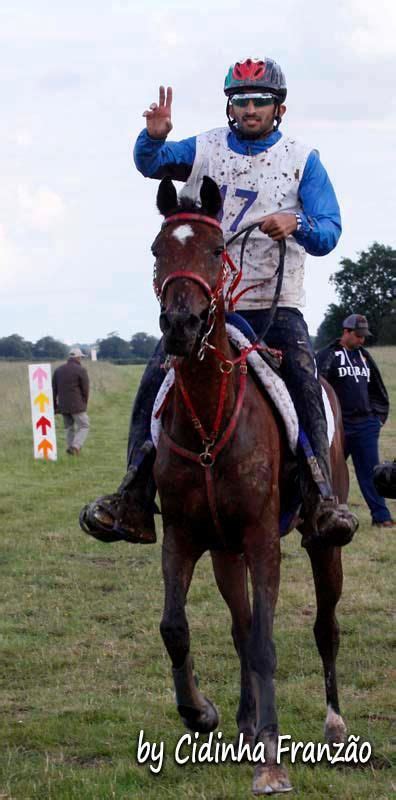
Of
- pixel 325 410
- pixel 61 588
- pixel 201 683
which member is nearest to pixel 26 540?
pixel 61 588

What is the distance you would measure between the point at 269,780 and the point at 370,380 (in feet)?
30.4

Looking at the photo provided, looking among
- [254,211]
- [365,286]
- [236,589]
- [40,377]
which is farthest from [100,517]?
[365,286]

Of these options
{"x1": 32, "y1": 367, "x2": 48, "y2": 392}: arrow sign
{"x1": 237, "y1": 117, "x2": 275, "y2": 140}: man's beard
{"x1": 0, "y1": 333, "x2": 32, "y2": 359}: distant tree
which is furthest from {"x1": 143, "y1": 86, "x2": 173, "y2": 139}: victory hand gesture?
{"x1": 0, "y1": 333, "x2": 32, "y2": 359}: distant tree

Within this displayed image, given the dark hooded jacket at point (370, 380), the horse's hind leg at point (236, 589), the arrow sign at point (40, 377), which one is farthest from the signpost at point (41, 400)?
the horse's hind leg at point (236, 589)

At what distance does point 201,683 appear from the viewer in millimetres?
8125

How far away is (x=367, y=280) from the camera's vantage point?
110 meters

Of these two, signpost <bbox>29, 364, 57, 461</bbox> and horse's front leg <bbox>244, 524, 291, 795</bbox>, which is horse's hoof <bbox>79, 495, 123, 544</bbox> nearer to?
horse's front leg <bbox>244, 524, 291, 795</bbox>

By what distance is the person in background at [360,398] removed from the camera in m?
14.4

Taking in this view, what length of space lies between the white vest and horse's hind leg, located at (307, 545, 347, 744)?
1.56 m

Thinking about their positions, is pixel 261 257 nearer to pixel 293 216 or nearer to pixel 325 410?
pixel 293 216

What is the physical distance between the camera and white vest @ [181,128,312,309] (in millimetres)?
6781

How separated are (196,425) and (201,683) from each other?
2693 millimetres

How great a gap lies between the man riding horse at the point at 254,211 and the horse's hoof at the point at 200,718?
3.12 ft

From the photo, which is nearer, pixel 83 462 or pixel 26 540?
pixel 26 540
